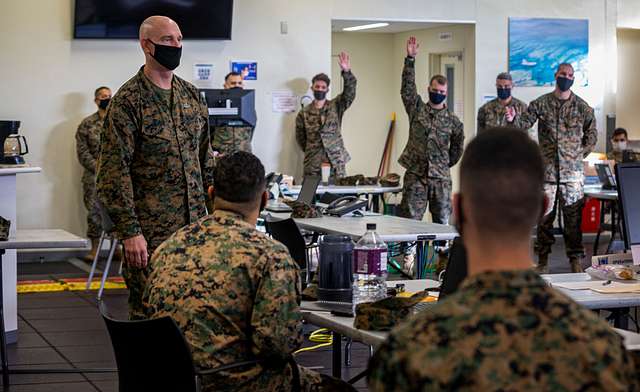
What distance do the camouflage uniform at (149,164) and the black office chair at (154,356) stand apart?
1263 mm

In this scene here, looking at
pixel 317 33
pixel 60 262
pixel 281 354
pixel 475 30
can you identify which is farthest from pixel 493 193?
pixel 475 30

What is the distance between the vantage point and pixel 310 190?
25.0 ft

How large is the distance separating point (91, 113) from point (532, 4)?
5.92 m

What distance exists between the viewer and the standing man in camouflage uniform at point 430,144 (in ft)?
31.8

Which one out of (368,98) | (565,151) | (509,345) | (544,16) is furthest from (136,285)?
(368,98)

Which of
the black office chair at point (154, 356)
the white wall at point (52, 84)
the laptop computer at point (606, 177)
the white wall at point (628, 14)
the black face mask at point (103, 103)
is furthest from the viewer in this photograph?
the white wall at point (628, 14)

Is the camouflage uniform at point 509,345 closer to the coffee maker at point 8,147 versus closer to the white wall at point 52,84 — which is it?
the coffee maker at point 8,147

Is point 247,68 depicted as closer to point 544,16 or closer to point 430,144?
point 430,144

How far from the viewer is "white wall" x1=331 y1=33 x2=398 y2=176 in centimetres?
1516

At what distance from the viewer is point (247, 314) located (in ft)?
9.77

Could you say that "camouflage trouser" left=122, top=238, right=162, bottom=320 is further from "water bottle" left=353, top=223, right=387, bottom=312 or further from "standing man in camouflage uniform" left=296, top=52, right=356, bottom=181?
"standing man in camouflage uniform" left=296, top=52, right=356, bottom=181

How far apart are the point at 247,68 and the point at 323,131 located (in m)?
1.17

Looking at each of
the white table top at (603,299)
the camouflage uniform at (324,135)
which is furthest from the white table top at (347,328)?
the camouflage uniform at (324,135)

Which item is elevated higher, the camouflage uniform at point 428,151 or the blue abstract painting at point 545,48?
the blue abstract painting at point 545,48
